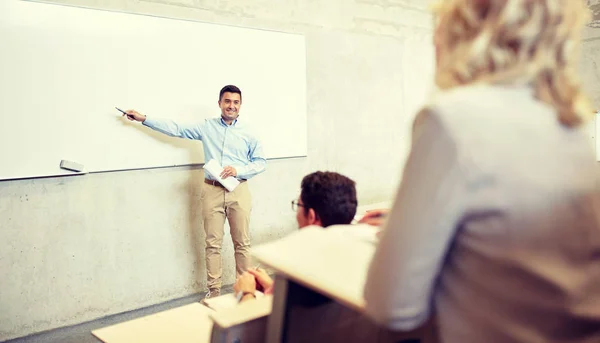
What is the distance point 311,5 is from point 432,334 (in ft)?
12.1

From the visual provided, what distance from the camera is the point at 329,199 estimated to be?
1652 mm

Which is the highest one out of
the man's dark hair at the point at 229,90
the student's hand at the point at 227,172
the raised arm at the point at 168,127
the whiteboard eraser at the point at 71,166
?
the man's dark hair at the point at 229,90

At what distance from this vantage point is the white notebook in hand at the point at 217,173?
136 inches

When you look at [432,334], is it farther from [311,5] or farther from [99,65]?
[311,5]

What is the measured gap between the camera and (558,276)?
73cm

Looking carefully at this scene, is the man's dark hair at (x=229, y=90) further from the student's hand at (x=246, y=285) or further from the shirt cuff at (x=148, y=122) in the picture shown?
the student's hand at (x=246, y=285)

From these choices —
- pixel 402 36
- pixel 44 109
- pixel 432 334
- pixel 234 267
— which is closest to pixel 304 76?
pixel 402 36

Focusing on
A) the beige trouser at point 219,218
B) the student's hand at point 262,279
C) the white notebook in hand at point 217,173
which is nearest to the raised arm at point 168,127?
the white notebook in hand at point 217,173

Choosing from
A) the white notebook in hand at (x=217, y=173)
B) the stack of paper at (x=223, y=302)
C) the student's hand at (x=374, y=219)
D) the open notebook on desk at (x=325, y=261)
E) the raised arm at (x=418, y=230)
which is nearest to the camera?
the raised arm at (x=418, y=230)

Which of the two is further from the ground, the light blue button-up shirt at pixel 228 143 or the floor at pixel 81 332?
the light blue button-up shirt at pixel 228 143

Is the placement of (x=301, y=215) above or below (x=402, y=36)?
below

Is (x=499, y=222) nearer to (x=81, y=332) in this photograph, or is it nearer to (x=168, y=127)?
(x=168, y=127)

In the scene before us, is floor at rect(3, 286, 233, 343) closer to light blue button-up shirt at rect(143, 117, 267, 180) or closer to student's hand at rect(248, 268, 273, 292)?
light blue button-up shirt at rect(143, 117, 267, 180)

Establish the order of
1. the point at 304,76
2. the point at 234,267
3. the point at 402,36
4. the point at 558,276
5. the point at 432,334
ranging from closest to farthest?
the point at 558,276 → the point at 432,334 → the point at 234,267 → the point at 304,76 → the point at 402,36
